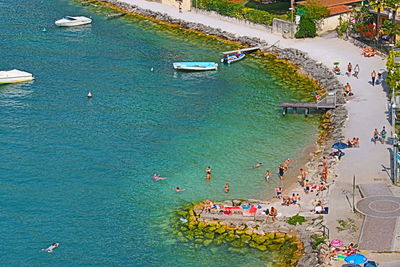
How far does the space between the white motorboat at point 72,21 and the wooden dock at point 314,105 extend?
5195 cm

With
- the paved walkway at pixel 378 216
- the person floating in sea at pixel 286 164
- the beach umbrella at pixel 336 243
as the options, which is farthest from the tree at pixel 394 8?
the beach umbrella at pixel 336 243

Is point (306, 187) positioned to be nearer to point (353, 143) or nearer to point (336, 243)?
point (353, 143)

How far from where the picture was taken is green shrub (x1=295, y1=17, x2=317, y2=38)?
347ft

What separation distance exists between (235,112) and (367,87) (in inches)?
628

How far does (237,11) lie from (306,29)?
1488cm

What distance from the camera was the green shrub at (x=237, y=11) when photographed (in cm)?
11200

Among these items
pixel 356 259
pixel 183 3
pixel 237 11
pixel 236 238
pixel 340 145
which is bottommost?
pixel 236 238

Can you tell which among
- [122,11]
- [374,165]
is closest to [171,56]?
[122,11]

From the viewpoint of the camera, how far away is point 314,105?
82000 mm

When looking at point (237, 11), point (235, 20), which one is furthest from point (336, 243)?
point (235, 20)

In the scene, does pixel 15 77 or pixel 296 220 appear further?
pixel 15 77

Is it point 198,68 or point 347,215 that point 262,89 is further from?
point 347,215

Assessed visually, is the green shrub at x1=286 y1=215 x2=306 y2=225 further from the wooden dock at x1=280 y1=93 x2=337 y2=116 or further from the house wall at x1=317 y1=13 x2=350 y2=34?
the house wall at x1=317 y1=13 x2=350 y2=34

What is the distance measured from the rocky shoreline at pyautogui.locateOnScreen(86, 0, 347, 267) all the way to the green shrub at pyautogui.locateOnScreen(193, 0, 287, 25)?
4616mm
